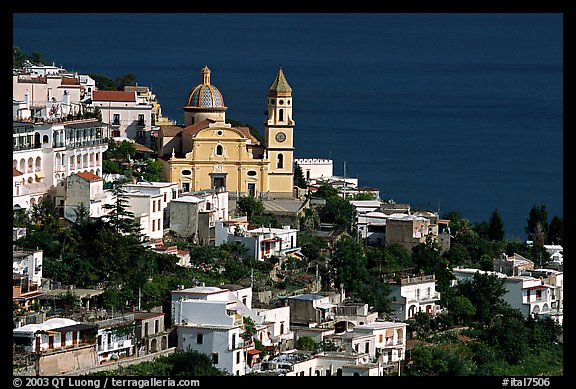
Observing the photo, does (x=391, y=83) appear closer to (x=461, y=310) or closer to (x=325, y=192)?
(x=325, y=192)

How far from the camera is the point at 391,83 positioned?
44.7m

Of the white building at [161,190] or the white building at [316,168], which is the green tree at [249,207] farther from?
the white building at [316,168]

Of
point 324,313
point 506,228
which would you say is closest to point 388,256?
point 324,313

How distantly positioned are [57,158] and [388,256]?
2.89m

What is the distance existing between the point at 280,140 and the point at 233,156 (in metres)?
0.69

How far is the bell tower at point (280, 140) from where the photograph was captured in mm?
17812

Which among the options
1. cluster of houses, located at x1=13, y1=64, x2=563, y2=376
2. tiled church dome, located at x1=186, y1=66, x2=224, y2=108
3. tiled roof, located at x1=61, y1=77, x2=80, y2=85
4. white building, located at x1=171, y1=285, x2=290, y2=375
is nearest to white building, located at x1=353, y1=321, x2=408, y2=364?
cluster of houses, located at x1=13, y1=64, x2=563, y2=376

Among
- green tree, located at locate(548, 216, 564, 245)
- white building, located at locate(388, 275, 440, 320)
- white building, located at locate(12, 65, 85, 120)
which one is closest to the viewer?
white building, located at locate(388, 275, 440, 320)

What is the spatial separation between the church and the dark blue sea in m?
1.37

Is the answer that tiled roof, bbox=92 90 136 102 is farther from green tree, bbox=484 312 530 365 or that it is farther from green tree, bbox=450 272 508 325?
green tree, bbox=484 312 530 365

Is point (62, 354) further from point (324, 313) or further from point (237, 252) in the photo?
point (237, 252)

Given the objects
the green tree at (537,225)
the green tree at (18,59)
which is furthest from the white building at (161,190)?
the green tree at (18,59)

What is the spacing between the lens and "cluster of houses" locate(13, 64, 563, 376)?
36.0 feet

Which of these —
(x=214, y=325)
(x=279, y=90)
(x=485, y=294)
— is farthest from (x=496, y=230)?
(x=214, y=325)
